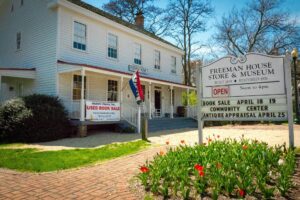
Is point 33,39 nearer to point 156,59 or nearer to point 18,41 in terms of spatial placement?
point 18,41

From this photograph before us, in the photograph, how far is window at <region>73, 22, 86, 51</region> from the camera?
15516 mm

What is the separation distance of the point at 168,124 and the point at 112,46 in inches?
264

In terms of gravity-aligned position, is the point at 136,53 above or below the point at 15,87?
above

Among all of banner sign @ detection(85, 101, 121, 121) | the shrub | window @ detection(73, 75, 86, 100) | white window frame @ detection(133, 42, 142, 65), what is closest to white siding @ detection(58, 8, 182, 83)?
white window frame @ detection(133, 42, 142, 65)

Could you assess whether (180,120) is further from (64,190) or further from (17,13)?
(64,190)

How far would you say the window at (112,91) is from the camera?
1717cm

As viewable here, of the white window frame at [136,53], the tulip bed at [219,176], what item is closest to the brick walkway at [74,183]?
the tulip bed at [219,176]

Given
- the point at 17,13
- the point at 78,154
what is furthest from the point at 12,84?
the point at 78,154

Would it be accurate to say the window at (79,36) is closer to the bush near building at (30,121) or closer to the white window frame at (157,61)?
the bush near building at (30,121)

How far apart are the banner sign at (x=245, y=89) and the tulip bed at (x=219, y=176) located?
4.45 feet

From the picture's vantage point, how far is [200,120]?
6.86m

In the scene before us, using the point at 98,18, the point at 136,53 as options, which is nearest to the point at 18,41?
the point at 98,18

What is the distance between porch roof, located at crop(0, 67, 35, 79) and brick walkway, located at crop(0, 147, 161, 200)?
9387 millimetres

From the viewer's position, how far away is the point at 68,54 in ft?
49.0
